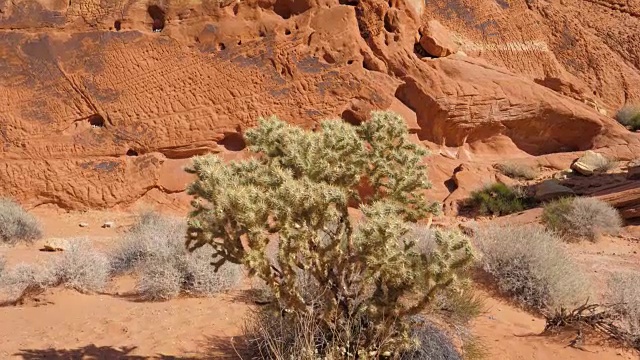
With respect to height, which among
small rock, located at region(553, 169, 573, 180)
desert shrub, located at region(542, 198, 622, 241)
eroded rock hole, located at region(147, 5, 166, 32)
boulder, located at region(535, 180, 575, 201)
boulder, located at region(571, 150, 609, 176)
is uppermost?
eroded rock hole, located at region(147, 5, 166, 32)

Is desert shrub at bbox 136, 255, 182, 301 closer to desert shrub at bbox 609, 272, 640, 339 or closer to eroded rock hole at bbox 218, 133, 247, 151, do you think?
desert shrub at bbox 609, 272, 640, 339

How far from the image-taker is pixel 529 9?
Answer: 612 inches

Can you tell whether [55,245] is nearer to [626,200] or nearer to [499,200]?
[499,200]

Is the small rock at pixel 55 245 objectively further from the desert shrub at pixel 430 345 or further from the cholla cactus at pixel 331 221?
the desert shrub at pixel 430 345

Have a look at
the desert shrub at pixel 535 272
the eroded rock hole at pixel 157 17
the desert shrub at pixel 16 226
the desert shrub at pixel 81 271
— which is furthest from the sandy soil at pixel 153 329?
the eroded rock hole at pixel 157 17

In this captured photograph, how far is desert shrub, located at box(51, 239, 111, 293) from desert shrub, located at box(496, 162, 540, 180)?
866cm

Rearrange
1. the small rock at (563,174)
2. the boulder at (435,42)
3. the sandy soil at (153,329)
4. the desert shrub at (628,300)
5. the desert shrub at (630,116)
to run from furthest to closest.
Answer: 1. the desert shrub at (630,116)
2. the boulder at (435,42)
3. the small rock at (563,174)
4. the desert shrub at (628,300)
5. the sandy soil at (153,329)

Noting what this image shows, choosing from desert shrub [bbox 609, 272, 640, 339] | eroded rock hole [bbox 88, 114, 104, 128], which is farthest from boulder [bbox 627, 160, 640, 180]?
eroded rock hole [bbox 88, 114, 104, 128]

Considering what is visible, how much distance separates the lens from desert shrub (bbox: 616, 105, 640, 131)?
14375 millimetres

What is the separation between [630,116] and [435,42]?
6.29 m

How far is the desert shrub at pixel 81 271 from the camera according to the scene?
6.46m

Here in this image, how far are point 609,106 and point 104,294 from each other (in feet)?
46.9

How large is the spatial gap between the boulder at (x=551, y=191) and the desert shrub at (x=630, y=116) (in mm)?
4963

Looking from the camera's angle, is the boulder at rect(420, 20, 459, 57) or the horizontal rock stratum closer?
the horizontal rock stratum
